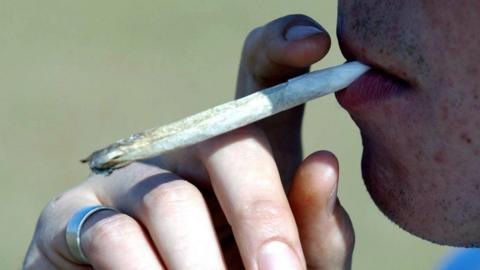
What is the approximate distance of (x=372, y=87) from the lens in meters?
1.39

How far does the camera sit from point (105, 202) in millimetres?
1637

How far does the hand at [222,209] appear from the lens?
1.37m

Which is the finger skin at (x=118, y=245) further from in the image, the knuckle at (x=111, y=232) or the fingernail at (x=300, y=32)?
the fingernail at (x=300, y=32)

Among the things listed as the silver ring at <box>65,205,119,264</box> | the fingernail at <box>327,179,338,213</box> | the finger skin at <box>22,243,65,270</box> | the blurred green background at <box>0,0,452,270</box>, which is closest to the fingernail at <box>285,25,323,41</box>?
the fingernail at <box>327,179,338,213</box>

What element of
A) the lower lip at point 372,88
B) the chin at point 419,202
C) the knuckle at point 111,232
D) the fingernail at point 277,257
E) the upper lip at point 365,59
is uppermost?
the upper lip at point 365,59

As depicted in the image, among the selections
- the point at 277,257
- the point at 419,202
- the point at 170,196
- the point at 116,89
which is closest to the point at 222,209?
the point at 170,196

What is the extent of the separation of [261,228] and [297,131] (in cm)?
55

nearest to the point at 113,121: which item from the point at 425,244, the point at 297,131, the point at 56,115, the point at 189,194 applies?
the point at 56,115

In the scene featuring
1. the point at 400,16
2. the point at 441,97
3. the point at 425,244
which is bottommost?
the point at 425,244

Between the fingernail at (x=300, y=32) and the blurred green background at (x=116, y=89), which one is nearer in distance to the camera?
the fingernail at (x=300, y=32)

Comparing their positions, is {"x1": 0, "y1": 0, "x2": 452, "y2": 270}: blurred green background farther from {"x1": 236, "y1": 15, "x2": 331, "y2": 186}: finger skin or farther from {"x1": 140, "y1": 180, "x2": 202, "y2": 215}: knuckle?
{"x1": 140, "y1": 180, "x2": 202, "y2": 215}: knuckle

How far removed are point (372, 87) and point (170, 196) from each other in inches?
13.5

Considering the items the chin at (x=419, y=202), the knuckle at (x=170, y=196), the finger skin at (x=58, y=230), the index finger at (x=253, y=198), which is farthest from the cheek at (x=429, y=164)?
the finger skin at (x=58, y=230)

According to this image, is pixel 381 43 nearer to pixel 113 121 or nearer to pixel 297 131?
pixel 297 131
